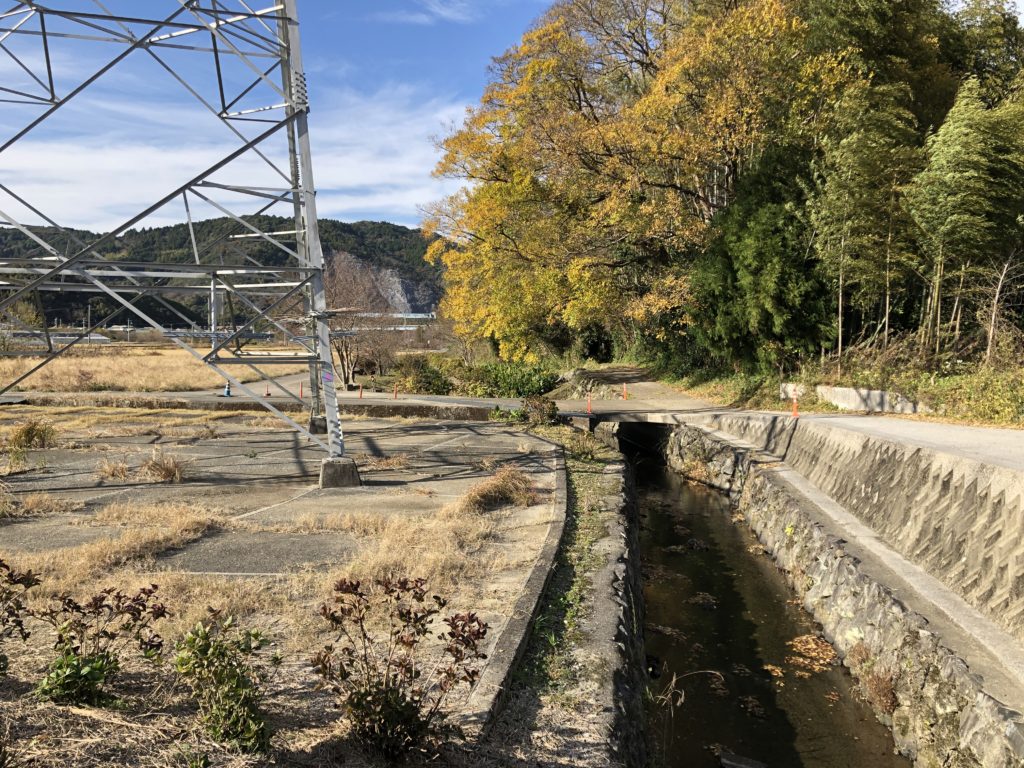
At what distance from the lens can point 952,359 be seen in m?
16.0

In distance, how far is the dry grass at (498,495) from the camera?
30.5 feet

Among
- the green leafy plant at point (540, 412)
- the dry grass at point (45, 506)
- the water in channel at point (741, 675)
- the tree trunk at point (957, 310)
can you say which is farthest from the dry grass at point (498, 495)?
the tree trunk at point (957, 310)

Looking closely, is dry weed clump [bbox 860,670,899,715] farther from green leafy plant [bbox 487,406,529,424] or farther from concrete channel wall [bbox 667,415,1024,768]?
green leafy plant [bbox 487,406,529,424]

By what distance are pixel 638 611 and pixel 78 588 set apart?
5315 millimetres

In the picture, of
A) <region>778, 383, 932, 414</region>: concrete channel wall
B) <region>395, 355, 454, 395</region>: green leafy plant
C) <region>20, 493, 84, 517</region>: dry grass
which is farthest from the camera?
<region>395, 355, 454, 395</region>: green leafy plant

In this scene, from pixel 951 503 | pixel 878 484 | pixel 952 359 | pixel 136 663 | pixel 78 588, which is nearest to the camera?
pixel 136 663

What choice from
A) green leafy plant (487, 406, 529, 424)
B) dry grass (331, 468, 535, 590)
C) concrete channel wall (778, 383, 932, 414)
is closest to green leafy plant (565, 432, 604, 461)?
green leafy plant (487, 406, 529, 424)

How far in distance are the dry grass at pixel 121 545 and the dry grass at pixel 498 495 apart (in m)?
3.07

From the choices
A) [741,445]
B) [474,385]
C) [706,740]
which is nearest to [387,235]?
[474,385]

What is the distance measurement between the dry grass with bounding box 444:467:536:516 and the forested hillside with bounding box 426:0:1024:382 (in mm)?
10231

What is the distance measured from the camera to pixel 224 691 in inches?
140

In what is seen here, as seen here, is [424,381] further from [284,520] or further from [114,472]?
[284,520]

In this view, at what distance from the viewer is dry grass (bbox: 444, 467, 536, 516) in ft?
30.5

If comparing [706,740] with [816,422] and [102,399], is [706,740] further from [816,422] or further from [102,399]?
[102,399]
